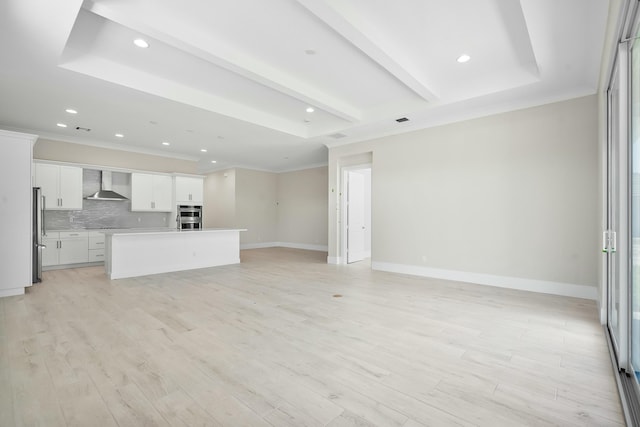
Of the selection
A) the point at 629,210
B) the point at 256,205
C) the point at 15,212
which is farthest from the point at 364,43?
the point at 256,205

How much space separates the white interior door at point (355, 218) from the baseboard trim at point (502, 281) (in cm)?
129

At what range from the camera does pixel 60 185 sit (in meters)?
6.44

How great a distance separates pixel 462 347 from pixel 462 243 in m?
2.94

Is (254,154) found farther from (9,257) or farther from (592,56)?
(592,56)

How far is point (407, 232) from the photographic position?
587cm

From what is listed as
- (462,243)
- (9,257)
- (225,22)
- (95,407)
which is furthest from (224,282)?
(462,243)

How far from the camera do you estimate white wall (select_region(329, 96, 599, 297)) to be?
4156 mm

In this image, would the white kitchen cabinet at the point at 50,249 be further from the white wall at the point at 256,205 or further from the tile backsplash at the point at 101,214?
the white wall at the point at 256,205

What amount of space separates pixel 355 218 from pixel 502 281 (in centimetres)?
356

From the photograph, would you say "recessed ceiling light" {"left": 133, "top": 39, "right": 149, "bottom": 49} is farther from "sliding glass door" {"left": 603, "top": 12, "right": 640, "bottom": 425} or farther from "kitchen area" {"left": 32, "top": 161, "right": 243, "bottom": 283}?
"sliding glass door" {"left": 603, "top": 12, "right": 640, "bottom": 425}

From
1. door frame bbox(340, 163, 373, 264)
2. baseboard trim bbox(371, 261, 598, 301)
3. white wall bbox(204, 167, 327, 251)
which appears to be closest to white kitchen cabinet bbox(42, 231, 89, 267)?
white wall bbox(204, 167, 327, 251)

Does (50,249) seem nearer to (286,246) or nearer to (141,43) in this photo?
(141,43)

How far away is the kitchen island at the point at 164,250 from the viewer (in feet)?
17.9

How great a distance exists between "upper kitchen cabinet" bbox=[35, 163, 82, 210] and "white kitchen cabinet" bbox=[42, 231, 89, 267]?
0.62m
